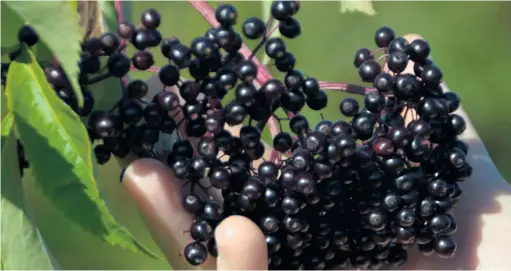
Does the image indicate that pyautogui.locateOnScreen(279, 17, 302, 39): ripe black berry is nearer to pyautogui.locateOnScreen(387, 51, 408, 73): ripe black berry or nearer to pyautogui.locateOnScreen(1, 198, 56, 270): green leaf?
pyautogui.locateOnScreen(387, 51, 408, 73): ripe black berry

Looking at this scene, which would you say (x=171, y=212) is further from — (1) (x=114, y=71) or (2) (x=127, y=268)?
(2) (x=127, y=268)

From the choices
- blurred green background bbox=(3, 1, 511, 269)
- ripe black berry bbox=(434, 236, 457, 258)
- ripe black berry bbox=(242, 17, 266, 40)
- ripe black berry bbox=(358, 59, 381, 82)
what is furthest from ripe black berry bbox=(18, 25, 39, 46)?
blurred green background bbox=(3, 1, 511, 269)

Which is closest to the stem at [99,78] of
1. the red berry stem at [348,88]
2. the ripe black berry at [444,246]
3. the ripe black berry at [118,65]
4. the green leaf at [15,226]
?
the ripe black berry at [118,65]

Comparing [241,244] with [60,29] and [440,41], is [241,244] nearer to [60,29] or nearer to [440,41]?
[60,29]

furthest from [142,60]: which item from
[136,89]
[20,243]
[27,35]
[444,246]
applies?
[444,246]

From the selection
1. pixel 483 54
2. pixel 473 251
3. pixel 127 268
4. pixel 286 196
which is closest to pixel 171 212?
pixel 286 196

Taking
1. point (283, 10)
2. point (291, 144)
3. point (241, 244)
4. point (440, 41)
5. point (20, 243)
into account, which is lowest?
point (20, 243)
